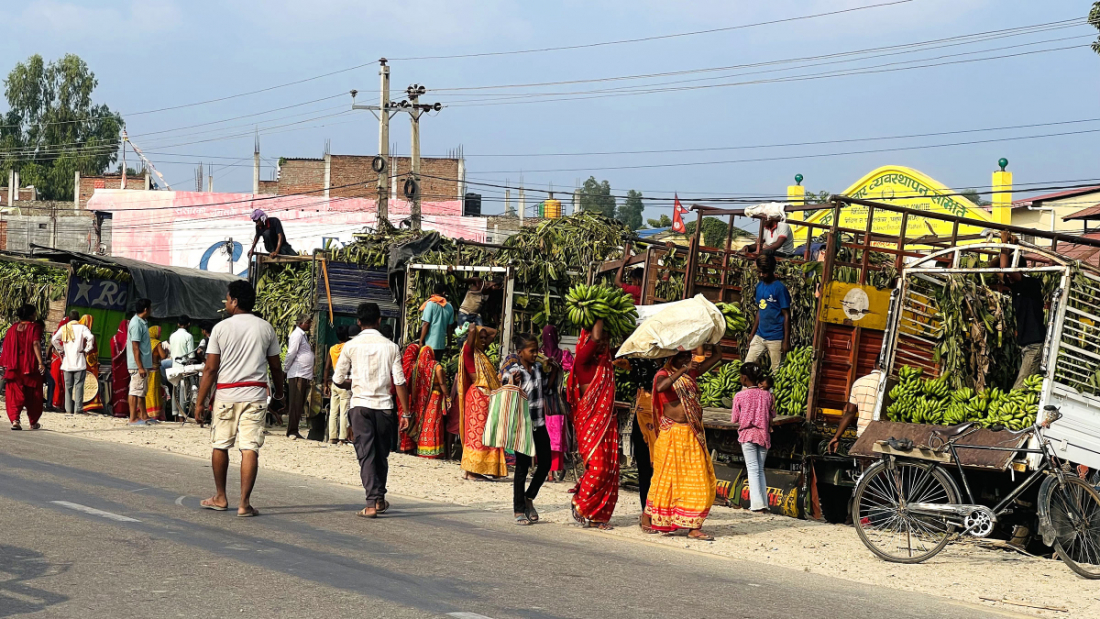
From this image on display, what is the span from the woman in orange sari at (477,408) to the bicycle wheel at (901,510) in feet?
16.5

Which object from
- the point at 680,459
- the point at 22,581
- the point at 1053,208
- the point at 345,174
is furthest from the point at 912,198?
the point at 345,174

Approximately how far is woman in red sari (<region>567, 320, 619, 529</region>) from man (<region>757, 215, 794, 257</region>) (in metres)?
4.16

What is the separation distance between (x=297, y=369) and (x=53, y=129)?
245 feet

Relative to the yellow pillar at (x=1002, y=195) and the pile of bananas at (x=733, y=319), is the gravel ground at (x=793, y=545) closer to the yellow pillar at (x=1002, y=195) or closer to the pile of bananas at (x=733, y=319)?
the pile of bananas at (x=733, y=319)

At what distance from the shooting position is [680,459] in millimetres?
9680

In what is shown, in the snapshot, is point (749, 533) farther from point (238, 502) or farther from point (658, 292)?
point (658, 292)

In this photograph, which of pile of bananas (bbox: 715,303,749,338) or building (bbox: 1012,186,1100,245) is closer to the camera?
pile of bananas (bbox: 715,303,749,338)

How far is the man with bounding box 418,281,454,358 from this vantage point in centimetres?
1599

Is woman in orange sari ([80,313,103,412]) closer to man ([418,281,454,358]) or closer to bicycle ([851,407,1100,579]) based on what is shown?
man ([418,281,454,358])

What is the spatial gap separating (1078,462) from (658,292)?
6899 millimetres

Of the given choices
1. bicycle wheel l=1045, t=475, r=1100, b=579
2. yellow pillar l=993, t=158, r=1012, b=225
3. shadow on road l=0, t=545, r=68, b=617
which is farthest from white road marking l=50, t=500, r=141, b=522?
yellow pillar l=993, t=158, r=1012, b=225

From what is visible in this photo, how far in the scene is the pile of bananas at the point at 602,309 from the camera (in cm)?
1012

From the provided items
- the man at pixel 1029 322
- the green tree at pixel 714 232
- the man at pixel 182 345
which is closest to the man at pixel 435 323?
the man at pixel 182 345

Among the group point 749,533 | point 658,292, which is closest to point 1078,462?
point 749,533
